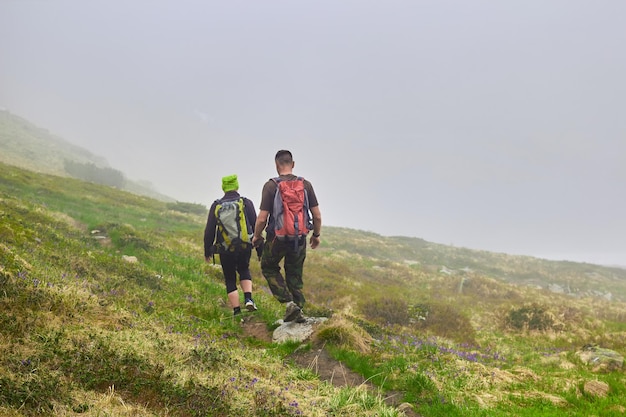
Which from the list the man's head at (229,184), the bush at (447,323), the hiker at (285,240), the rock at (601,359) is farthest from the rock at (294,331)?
the bush at (447,323)

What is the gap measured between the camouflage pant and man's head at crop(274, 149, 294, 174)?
5.05 ft

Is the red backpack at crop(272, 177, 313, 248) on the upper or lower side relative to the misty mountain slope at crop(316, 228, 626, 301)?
upper

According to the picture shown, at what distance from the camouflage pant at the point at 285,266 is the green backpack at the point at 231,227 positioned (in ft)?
1.89

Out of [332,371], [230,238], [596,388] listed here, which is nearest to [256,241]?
[230,238]

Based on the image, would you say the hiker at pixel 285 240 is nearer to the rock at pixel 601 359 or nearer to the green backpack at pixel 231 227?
the green backpack at pixel 231 227

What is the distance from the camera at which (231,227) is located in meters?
7.58

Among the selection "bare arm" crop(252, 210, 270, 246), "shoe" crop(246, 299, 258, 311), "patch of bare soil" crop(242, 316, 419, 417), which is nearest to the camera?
"patch of bare soil" crop(242, 316, 419, 417)

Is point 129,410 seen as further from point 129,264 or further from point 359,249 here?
point 359,249

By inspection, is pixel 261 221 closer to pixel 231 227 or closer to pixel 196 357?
pixel 231 227

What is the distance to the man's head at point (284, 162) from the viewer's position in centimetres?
745

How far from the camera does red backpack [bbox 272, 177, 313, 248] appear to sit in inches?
285

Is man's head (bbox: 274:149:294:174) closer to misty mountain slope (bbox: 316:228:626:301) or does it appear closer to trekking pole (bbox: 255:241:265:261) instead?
trekking pole (bbox: 255:241:265:261)

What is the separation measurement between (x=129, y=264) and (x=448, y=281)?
21531mm

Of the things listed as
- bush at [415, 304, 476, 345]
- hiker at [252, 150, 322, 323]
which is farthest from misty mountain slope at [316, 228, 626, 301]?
hiker at [252, 150, 322, 323]
